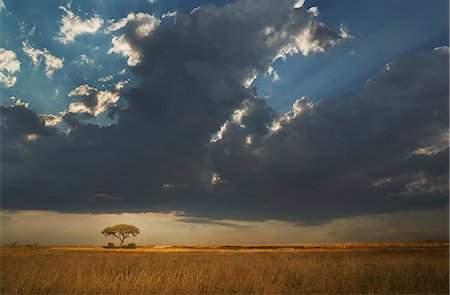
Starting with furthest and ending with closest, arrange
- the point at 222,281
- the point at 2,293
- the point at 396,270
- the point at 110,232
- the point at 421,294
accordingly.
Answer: the point at 110,232 → the point at 396,270 → the point at 222,281 → the point at 421,294 → the point at 2,293

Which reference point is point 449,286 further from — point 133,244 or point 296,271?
point 133,244

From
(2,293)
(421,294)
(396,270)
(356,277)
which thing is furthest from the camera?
(396,270)

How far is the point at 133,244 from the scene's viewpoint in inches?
3605

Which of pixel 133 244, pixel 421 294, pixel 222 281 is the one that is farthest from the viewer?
pixel 133 244

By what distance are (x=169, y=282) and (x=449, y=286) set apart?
9553 mm

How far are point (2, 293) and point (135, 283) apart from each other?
369 cm

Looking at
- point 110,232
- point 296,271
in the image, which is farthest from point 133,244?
point 296,271

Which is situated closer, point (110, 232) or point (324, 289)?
point (324, 289)

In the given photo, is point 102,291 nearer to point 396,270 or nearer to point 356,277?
point 356,277

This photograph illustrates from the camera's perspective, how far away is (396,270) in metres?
14.9

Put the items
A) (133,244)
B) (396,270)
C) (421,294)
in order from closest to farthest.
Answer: (421,294)
(396,270)
(133,244)

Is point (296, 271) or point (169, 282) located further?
point (296, 271)

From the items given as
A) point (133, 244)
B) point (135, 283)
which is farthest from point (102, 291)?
point (133, 244)

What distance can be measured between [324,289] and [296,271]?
280 centimetres
